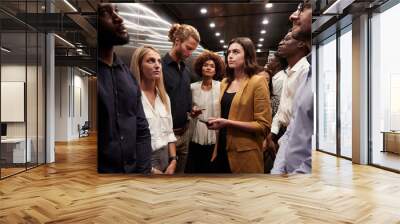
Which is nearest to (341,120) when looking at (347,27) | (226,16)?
(347,27)

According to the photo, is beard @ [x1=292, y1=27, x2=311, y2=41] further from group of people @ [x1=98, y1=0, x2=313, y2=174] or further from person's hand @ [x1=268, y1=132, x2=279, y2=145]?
person's hand @ [x1=268, y1=132, x2=279, y2=145]

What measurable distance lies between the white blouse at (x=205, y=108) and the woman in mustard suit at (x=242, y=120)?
0.26 ft

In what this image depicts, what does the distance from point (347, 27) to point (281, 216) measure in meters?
6.36

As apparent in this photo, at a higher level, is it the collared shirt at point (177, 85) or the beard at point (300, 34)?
the beard at point (300, 34)

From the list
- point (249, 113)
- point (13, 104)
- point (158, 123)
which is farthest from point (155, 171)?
point (13, 104)

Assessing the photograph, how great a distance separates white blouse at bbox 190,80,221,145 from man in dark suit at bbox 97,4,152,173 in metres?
0.76

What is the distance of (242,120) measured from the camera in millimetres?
5891

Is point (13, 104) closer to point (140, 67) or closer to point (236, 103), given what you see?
point (140, 67)

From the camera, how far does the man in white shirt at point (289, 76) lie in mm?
5973

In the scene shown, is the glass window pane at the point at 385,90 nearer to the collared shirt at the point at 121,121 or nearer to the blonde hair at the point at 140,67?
the blonde hair at the point at 140,67

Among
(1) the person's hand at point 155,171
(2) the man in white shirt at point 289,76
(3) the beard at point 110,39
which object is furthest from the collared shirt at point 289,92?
(3) the beard at point 110,39

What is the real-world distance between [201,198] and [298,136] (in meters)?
2.14

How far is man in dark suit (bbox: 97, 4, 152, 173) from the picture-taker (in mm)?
5879

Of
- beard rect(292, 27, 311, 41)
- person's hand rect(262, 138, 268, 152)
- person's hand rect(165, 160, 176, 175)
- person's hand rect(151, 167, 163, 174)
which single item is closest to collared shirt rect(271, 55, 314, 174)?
person's hand rect(262, 138, 268, 152)
